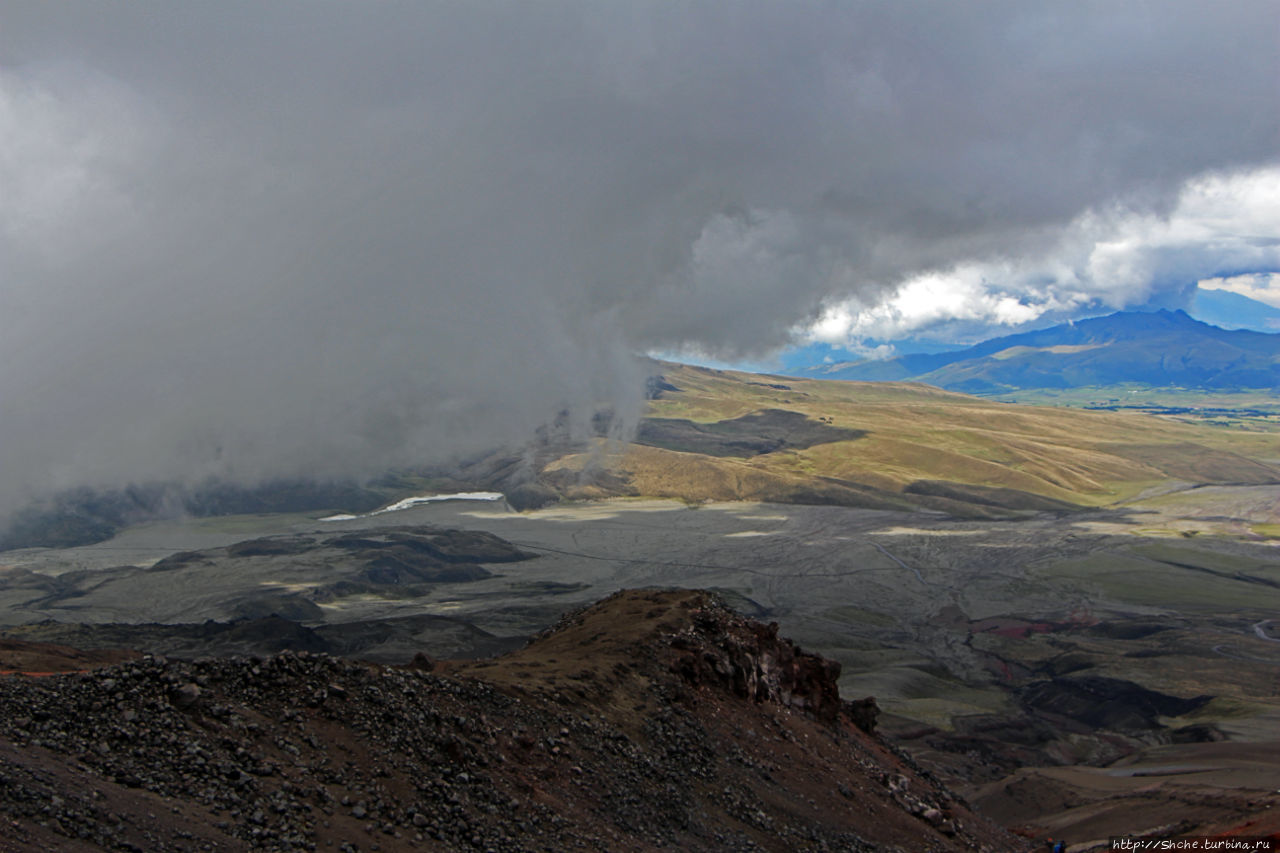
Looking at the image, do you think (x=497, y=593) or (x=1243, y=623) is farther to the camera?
(x=497, y=593)

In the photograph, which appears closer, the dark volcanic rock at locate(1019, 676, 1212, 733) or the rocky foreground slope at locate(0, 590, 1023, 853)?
the rocky foreground slope at locate(0, 590, 1023, 853)

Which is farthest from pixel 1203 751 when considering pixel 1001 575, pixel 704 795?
pixel 1001 575

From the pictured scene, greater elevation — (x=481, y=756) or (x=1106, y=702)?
(x=481, y=756)

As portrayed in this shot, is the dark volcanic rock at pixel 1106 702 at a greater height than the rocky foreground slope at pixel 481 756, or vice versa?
the rocky foreground slope at pixel 481 756

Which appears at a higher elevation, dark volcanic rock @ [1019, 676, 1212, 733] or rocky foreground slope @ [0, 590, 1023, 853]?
rocky foreground slope @ [0, 590, 1023, 853]

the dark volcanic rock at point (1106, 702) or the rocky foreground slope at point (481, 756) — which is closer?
the rocky foreground slope at point (481, 756)

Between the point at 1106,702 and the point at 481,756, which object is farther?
the point at 1106,702

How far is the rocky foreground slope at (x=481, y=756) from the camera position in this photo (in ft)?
59.3

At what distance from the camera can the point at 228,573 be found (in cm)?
13362

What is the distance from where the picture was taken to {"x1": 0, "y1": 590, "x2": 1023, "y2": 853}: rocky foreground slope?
18.1m

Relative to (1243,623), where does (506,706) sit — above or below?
above

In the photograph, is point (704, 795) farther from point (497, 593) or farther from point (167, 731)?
point (497, 593)

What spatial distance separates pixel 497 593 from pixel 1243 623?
307 feet

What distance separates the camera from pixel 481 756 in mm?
24625
